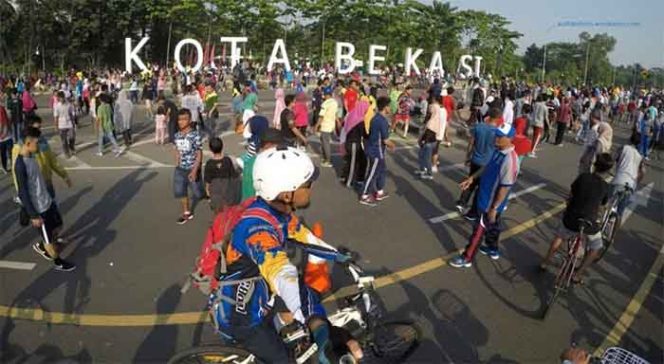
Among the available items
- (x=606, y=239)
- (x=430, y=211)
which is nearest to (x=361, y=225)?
(x=430, y=211)

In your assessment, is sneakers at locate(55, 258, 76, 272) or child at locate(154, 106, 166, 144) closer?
sneakers at locate(55, 258, 76, 272)

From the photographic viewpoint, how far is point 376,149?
9.48 meters

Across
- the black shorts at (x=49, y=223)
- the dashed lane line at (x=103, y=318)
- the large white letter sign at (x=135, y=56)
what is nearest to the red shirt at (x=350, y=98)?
the black shorts at (x=49, y=223)

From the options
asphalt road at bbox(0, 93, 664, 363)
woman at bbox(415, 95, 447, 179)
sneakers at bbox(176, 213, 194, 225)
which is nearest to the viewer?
asphalt road at bbox(0, 93, 664, 363)

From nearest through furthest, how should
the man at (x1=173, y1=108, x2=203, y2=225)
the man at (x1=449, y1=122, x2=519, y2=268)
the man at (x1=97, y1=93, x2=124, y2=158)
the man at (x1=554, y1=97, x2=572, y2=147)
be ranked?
1. the man at (x1=449, y1=122, x2=519, y2=268)
2. the man at (x1=173, y1=108, x2=203, y2=225)
3. the man at (x1=97, y1=93, x2=124, y2=158)
4. the man at (x1=554, y1=97, x2=572, y2=147)

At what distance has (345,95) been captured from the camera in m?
14.3

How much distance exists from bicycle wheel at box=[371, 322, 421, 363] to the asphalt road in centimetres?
46

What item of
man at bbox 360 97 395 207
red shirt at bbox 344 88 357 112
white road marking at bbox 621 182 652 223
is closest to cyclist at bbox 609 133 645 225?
white road marking at bbox 621 182 652 223

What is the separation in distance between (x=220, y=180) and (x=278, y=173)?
15.7 feet

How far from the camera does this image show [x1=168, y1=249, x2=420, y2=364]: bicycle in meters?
2.78

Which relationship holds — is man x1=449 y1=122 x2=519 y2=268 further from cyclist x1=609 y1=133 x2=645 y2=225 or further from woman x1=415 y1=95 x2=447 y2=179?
woman x1=415 y1=95 x2=447 y2=179

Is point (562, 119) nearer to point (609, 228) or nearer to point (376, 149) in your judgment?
point (376, 149)

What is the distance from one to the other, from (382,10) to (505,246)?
43972 millimetres

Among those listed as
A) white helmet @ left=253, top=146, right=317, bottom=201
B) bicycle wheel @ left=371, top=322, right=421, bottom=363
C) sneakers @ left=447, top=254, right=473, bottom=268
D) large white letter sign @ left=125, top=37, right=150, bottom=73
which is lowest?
sneakers @ left=447, top=254, right=473, bottom=268
